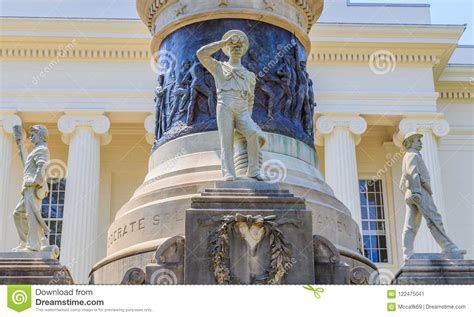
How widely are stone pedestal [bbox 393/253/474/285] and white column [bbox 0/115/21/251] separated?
28025 millimetres

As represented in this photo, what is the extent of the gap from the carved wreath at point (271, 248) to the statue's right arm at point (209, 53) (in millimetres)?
2567

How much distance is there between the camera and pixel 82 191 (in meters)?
37.9

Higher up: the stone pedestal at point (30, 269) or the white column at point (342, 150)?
the white column at point (342, 150)

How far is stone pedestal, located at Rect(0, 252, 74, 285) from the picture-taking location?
1229 centimetres

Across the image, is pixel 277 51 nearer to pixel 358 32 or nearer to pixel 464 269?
pixel 464 269

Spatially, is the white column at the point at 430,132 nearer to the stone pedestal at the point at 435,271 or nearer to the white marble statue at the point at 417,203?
the white marble statue at the point at 417,203

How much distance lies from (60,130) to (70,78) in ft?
8.58

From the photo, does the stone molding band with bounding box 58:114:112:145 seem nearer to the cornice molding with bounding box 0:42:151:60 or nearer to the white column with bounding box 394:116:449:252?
the cornice molding with bounding box 0:42:151:60

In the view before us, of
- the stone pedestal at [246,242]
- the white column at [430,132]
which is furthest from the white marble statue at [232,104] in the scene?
the white column at [430,132]

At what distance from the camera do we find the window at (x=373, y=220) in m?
42.1

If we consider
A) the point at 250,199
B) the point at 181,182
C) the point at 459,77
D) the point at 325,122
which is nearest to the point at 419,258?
the point at 250,199

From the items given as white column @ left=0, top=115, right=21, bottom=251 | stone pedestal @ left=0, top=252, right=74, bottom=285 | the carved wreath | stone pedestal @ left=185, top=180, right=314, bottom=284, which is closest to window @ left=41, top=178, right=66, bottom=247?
white column @ left=0, top=115, right=21, bottom=251

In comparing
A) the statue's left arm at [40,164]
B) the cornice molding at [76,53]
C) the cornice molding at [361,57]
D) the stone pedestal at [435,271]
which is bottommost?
the stone pedestal at [435,271]

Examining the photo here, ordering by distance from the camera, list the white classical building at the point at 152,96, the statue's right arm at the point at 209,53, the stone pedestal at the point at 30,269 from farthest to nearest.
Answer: the white classical building at the point at 152,96 < the statue's right arm at the point at 209,53 < the stone pedestal at the point at 30,269
